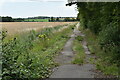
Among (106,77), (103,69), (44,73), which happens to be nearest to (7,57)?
(44,73)

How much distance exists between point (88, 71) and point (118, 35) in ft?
8.81

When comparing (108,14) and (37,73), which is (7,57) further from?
(108,14)

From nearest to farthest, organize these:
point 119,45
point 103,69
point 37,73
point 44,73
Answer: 1. point 37,73
2. point 44,73
3. point 103,69
4. point 119,45

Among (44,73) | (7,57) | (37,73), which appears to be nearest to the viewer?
(7,57)

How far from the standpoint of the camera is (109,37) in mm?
11562

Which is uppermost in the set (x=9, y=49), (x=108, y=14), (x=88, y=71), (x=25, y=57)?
(x=108, y=14)

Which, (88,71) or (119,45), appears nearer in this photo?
(88,71)

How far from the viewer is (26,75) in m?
7.21

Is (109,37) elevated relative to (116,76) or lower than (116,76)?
elevated

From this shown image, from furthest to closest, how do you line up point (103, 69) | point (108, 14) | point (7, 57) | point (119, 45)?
point (108, 14) → point (119, 45) → point (103, 69) → point (7, 57)

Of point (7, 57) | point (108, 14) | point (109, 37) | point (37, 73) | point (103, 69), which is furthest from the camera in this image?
point (108, 14)

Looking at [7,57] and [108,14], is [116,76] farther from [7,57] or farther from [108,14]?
[108,14]

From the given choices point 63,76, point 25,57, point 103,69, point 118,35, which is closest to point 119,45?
point 118,35

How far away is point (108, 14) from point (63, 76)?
5900 millimetres
